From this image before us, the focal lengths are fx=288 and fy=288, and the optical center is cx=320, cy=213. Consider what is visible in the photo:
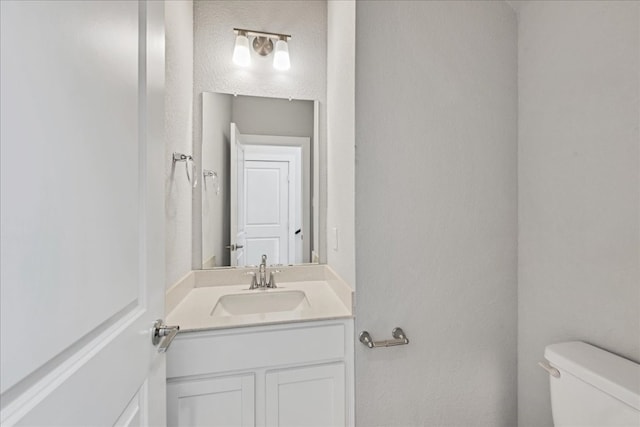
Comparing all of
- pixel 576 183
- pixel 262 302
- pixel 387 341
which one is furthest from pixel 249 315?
pixel 576 183

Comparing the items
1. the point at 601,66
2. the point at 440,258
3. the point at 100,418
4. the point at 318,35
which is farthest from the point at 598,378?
the point at 318,35

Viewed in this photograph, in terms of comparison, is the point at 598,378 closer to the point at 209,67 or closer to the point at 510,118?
the point at 510,118

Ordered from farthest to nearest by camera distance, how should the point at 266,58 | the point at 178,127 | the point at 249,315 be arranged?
the point at 266,58 → the point at 178,127 → the point at 249,315

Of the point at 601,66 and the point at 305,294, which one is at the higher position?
the point at 601,66

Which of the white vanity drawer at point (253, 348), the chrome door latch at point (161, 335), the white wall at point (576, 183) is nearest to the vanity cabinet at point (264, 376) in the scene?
the white vanity drawer at point (253, 348)

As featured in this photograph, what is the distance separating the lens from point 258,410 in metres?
1.07

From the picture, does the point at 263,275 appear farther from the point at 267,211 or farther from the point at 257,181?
the point at 257,181

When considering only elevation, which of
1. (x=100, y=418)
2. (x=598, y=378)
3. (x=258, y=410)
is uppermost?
(x=100, y=418)

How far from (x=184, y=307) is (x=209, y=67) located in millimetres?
1235

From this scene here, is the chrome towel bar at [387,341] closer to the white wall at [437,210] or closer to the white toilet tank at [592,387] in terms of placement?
the white wall at [437,210]

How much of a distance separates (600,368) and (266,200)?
4.88ft

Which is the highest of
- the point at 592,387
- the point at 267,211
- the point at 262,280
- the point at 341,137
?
the point at 341,137

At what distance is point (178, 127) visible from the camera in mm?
1299

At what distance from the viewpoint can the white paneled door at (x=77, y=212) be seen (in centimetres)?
36
